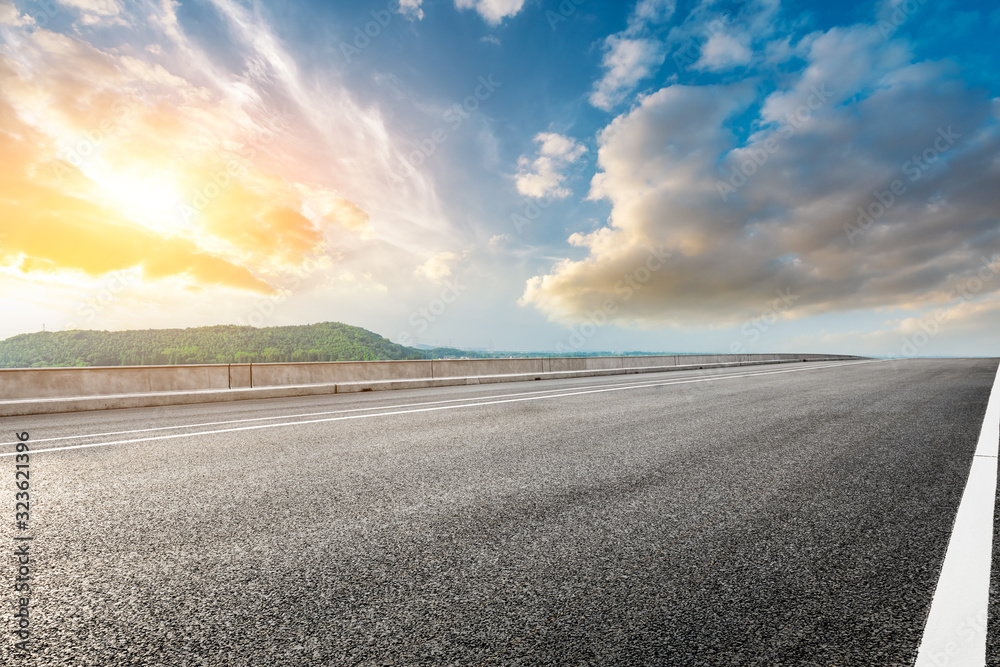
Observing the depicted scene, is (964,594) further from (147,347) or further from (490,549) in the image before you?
(147,347)

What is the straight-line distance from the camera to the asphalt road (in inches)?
80.1

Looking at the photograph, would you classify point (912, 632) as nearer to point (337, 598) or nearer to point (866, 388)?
point (337, 598)

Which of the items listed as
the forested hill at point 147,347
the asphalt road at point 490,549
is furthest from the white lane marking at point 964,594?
the forested hill at point 147,347

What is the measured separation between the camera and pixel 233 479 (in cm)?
473

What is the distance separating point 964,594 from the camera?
2.37 m

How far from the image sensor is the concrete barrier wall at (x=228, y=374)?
11.5 meters

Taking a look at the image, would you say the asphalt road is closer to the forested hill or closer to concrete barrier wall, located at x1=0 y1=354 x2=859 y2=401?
concrete barrier wall, located at x1=0 y1=354 x2=859 y2=401

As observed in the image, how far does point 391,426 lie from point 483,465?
124 inches

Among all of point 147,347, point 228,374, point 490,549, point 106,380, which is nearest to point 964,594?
point 490,549

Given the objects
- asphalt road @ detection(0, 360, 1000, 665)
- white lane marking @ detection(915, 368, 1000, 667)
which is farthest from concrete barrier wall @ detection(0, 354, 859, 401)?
white lane marking @ detection(915, 368, 1000, 667)

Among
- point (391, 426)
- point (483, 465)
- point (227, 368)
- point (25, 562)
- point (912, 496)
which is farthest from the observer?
point (227, 368)

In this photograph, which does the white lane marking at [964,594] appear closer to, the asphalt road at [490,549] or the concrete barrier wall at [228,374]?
the asphalt road at [490,549]

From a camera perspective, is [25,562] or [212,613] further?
[25,562]

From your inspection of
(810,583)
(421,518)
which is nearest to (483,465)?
(421,518)
